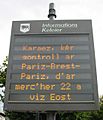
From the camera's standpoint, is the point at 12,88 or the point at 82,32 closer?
the point at 12,88

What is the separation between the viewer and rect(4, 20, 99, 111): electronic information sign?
21.4 ft

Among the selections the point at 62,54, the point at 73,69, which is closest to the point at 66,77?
the point at 73,69

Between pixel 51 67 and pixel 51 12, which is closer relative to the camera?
pixel 51 67

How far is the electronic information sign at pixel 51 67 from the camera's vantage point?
6531 mm

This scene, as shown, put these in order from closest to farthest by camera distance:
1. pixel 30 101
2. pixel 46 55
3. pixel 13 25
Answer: pixel 30 101 → pixel 46 55 → pixel 13 25

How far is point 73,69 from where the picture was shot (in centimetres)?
Answer: 692

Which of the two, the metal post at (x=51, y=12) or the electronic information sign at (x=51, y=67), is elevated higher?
the metal post at (x=51, y=12)

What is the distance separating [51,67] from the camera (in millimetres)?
6977

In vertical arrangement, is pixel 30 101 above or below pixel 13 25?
below

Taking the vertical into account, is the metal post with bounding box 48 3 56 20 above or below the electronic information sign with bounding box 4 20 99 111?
above

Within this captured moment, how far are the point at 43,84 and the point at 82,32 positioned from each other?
2.10m

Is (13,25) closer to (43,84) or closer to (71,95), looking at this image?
(43,84)

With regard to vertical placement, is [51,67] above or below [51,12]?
below

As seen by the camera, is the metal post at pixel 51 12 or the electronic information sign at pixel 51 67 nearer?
the electronic information sign at pixel 51 67
